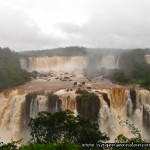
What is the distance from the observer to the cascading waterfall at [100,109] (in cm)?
3709

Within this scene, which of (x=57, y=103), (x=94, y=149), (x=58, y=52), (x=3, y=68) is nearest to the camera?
(x=94, y=149)

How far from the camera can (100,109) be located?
3784 centimetres

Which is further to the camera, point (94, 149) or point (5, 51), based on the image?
point (5, 51)

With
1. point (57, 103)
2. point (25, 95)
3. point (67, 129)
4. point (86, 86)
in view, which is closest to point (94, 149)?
point (67, 129)

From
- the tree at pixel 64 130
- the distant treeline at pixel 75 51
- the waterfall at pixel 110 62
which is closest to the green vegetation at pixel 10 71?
the distant treeline at pixel 75 51

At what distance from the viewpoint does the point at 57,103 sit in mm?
37031

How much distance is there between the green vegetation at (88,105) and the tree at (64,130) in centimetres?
941

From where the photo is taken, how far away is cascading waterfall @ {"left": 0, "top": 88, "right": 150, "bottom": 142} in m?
37.1

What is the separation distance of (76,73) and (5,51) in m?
10.0

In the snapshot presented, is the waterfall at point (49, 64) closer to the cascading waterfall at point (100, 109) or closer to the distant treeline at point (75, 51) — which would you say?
the distant treeline at point (75, 51)

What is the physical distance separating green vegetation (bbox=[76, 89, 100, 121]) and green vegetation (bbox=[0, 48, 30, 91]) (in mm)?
10381

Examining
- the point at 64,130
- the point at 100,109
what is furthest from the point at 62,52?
the point at 64,130

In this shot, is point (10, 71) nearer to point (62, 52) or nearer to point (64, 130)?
point (62, 52)

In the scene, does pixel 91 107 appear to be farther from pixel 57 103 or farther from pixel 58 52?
pixel 58 52
